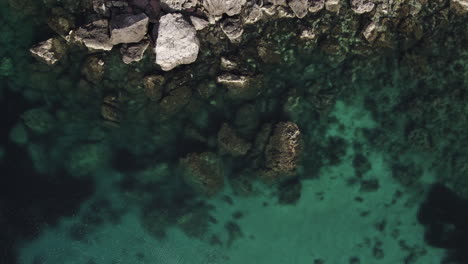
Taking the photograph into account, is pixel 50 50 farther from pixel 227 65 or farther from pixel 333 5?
pixel 333 5

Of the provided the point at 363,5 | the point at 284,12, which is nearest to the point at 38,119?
the point at 284,12


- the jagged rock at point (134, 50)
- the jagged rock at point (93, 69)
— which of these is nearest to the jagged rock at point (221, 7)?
the jagged rock at point (134, 50)

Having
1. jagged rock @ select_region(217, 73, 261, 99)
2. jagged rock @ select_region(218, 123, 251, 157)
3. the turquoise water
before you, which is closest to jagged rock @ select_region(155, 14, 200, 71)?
the turquoise water

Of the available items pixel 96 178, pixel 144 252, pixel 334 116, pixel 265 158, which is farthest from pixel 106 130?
pixel 334 116

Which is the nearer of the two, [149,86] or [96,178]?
[149,86]

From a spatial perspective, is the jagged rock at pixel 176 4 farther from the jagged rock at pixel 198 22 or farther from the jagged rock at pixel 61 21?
the jagged rock at pixel 61 21

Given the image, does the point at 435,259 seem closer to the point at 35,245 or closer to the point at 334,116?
the point at 334,116
